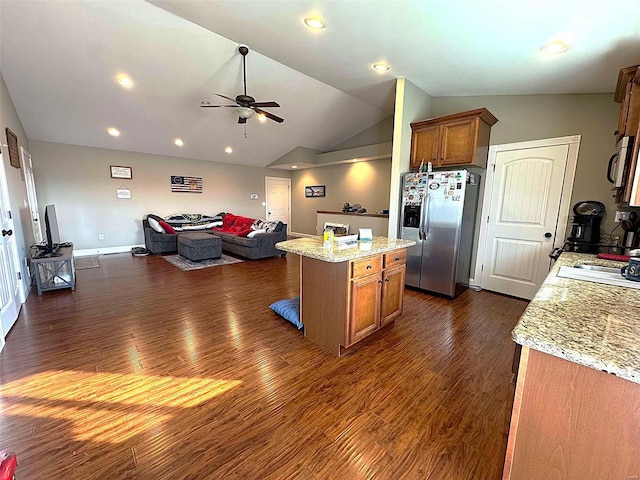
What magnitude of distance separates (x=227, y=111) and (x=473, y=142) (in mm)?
4567

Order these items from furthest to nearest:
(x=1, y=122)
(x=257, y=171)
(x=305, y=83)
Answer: (x=257, y=171) → (x=305, y=83) → (x=1, y=122)

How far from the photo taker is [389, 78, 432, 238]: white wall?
3.70m

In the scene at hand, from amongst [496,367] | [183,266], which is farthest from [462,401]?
[183,266]

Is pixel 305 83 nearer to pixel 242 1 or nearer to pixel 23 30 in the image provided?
pixel 242 1

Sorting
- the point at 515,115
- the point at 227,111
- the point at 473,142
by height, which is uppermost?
the point at 227,111

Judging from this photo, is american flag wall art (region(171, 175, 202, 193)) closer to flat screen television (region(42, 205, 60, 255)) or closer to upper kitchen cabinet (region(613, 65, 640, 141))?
flat screen television (region(42, 205, 60, 255))

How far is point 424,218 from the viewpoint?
145 inches

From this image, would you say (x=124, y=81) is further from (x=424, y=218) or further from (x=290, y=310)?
(x=424, y=218)

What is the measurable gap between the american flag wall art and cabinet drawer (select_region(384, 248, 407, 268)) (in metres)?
6.54

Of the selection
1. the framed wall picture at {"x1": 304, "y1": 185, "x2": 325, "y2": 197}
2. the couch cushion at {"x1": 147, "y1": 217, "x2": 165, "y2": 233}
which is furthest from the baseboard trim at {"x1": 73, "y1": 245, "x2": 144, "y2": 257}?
the framed wall picture at {"x1": 304, "y1": 185, "x2": 325, "y2": 197}

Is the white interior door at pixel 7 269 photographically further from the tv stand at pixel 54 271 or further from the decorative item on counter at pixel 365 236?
the decorative item on counter at pixel 365 236

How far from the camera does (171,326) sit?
9.02ft

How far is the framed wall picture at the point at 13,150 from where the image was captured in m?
3.40

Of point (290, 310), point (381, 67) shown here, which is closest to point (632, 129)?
point (381, 67)
